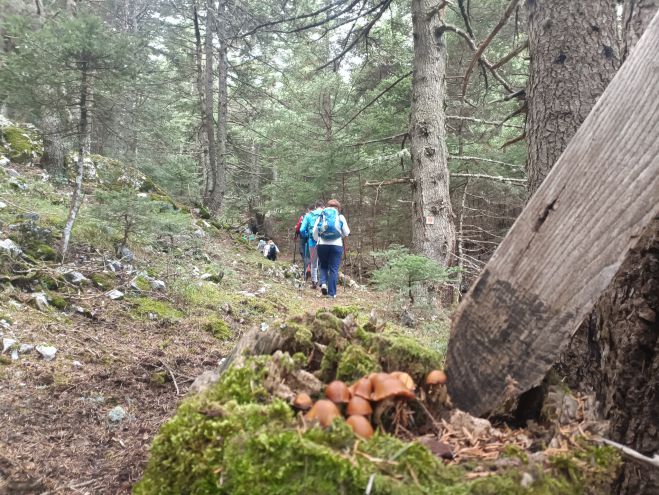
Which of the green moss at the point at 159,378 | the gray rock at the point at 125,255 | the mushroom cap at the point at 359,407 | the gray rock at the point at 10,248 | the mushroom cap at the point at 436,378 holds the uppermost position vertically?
the mushroom cap at the point at 436,378

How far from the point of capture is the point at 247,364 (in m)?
1.35

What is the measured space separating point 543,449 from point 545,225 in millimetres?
577

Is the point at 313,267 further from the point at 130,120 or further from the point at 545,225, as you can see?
the point at 545,225

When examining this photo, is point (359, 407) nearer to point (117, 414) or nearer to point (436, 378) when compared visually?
point (436, 378)

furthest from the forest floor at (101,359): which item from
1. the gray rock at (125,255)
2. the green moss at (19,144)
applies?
the green moss at (19,144)

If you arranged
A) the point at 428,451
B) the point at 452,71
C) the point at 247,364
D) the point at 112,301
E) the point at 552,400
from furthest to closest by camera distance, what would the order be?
the point at 452,71
the point at 112,301
the point at 247,364
the point at 552,400
the point at 428,451

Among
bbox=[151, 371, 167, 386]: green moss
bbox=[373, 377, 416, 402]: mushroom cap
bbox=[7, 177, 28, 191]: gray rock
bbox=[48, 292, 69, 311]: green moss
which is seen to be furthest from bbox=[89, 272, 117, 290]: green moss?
bbox=[373, 377, 416, 402]: mushroom cap

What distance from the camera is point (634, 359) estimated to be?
1.47 meters

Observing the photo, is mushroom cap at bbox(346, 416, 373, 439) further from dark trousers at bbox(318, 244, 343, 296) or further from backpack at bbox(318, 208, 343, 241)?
dark trousers at bbox(318, 244, 343, 296)

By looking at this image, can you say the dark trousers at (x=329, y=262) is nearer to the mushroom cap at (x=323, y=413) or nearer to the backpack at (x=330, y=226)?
the backpack at (x=330, y=226)

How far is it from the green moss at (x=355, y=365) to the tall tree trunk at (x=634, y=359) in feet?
2.84

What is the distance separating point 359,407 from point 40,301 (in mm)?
5406

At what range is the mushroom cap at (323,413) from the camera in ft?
3.45

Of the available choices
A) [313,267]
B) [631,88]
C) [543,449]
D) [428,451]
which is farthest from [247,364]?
[313,267]
